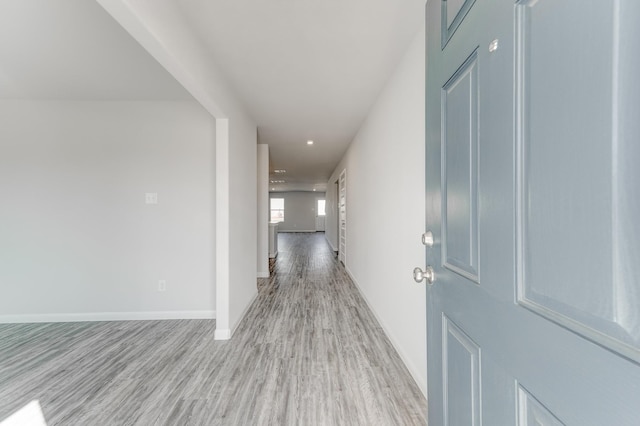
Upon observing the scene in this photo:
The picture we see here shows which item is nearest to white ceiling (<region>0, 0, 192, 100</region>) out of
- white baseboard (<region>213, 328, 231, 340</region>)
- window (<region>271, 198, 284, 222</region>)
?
white baseboard (<region>213, 328, 231, 340</region>)

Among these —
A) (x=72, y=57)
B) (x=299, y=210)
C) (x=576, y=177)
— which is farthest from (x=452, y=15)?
(x=299, y=210)

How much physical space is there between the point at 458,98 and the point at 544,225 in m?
0.49

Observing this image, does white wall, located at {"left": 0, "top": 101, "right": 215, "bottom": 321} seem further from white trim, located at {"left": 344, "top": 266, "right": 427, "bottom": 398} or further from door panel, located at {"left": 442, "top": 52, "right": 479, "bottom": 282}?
door panel, located at {"left": 442, "top": 52, "right": 479, "bottom": 282}

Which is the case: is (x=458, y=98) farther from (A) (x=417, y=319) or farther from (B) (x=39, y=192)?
(B) (x=39, y=192)

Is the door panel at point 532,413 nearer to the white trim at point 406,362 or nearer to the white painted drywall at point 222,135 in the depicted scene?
the white trim at point 406,362

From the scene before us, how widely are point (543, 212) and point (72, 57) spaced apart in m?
3.12

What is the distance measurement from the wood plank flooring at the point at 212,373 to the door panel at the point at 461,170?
1.28 meters

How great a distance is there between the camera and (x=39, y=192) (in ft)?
A: 9.56

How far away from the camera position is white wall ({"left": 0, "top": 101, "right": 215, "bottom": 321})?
9.49 feet

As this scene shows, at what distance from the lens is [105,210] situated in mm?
2957

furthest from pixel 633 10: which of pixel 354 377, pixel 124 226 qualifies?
pixel 124 226

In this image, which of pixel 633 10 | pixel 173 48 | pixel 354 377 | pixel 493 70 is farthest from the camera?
pixel 354 377

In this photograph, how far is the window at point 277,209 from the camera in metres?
14.6

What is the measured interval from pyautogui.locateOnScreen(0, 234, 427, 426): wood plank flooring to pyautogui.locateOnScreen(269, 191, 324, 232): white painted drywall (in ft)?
37.6
